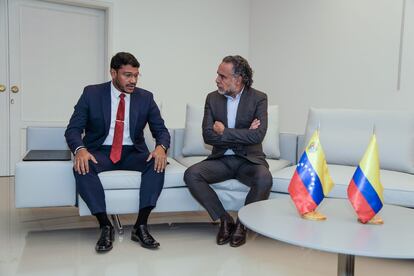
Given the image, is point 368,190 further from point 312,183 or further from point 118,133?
point 118,133

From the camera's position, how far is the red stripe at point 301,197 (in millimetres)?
1407

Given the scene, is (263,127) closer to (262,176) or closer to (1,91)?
(262,176)

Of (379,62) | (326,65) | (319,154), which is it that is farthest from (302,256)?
(326,65)

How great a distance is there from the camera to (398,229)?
1.32m

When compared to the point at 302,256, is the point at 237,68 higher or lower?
higher

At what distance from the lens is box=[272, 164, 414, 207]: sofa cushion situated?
84.3 inches

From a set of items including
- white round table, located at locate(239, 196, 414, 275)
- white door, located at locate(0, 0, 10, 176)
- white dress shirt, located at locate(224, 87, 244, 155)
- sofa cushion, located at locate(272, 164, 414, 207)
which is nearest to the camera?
white round table, located at locate(239, 196, 414, 275)

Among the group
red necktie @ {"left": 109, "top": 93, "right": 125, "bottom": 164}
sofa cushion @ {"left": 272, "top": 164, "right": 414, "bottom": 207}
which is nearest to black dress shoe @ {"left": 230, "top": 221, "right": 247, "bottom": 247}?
sofa cushion @ {"left": 272, "top": 164, "right": 414, "bottom": 207}

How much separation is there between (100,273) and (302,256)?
42.8 inches

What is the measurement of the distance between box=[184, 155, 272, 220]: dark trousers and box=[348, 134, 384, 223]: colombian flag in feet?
3.12

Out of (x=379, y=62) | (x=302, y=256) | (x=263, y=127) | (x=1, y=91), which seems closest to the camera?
(x=302, y=256)

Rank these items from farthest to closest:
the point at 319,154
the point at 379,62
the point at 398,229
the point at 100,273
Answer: the point at 379,62, the point at 100,273, the point at 319,154, the point at 398,229

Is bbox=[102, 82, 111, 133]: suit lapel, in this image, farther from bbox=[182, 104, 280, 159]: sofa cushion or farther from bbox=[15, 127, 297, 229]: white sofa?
bbox=[182, 104, 280, 159]: sofa cushion

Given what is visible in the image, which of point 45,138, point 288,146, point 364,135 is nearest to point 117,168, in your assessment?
point 45,138
